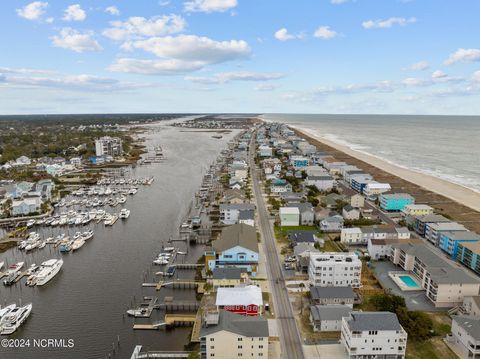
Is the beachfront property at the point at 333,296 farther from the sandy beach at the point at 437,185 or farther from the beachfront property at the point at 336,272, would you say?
the sandy beach at the point at 437,185

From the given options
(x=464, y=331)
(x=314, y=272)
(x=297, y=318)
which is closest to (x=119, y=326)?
(x=297, y=318)

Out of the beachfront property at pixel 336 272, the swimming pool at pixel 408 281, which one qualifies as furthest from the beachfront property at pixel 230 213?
the swimming pool at pixel 408 281

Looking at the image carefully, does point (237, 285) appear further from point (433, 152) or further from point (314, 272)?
point (433, 152)

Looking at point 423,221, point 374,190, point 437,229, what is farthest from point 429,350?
point 374,190

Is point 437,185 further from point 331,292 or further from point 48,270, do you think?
point 48,270

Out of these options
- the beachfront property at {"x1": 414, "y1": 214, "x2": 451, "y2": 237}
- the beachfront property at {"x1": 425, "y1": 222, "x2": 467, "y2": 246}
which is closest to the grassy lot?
the beachfront property at {"x1": 425, "y1": 222, "x2": 467, "y2": 246}

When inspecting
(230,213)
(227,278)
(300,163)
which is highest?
(300,163)

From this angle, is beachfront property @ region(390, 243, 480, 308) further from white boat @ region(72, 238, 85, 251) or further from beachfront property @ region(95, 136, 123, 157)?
beachfront property @ region(95, 136, 123, 157)
